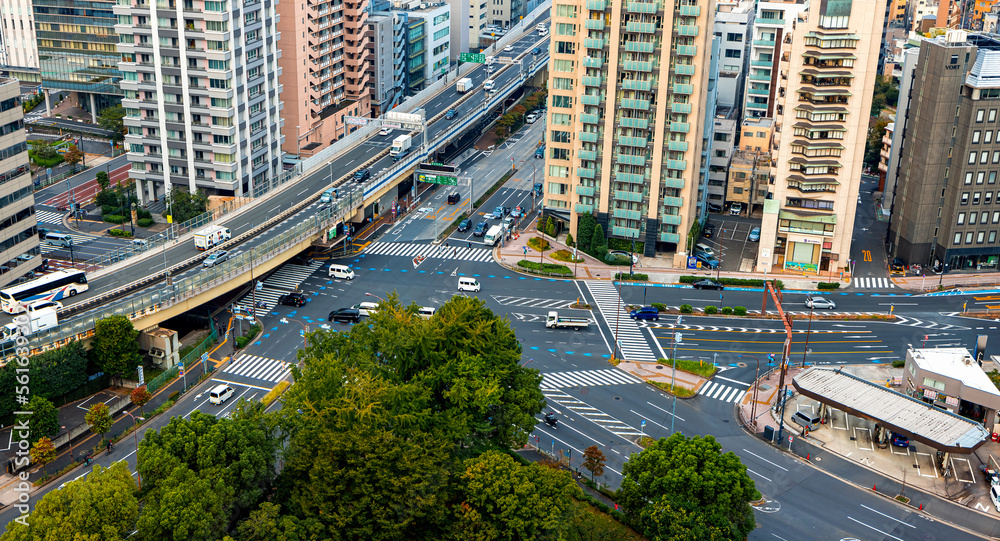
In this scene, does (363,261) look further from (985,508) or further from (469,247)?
(985,508)

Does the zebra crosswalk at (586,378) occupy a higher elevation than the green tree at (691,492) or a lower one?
lower

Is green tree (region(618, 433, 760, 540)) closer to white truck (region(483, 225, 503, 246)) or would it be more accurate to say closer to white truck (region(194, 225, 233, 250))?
white truck (region(194, 225, 233, 250))

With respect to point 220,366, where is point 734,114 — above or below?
above

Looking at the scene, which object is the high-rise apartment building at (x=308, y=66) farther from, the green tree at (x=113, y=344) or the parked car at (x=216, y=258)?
the green tree at (x=113, y=344)

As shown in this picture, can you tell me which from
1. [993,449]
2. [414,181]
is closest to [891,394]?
[993,449]

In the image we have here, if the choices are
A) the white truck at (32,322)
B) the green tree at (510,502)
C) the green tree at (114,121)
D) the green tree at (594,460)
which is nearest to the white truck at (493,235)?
the green tree at (594,460)

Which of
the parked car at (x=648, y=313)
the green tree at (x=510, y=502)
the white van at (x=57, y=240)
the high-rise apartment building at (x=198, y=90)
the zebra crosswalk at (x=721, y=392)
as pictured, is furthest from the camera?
the white van at (x=57, y=240)
